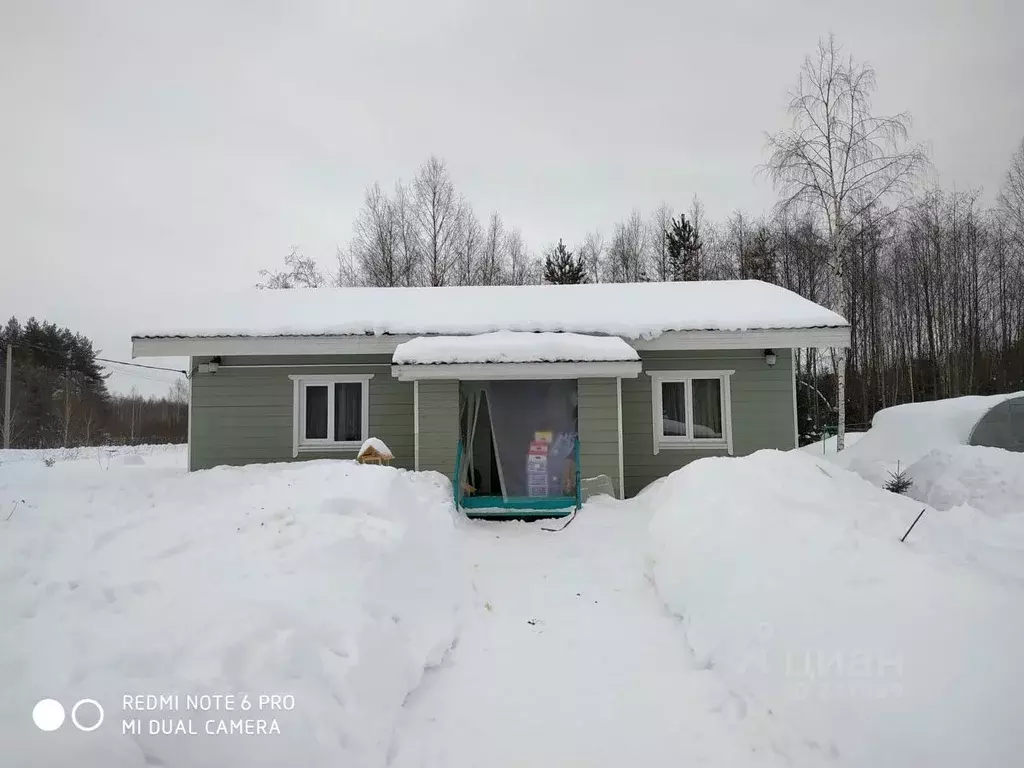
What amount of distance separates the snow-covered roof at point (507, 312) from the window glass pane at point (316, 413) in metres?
1.21

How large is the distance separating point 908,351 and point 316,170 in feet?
88.4

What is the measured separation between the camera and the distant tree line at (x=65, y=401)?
25016 mm

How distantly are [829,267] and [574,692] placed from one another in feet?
66.3

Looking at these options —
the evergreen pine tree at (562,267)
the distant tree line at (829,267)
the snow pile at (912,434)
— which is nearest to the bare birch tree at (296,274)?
the distant tree line at (829,267)

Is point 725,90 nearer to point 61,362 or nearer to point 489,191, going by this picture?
point 489,191

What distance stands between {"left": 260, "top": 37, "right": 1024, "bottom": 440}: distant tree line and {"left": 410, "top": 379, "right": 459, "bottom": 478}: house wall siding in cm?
1400

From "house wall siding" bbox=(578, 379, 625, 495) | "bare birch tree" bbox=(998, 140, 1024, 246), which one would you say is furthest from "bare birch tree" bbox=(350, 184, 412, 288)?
"bare birch tree" bbox=(998, 140, 1024, 246)

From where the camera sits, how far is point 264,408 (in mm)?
9719

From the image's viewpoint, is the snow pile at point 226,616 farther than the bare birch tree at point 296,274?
No

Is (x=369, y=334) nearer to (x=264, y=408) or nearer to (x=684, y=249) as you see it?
(x=264, y=408)

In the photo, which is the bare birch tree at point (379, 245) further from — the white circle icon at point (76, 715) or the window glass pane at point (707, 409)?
the white circle icon at point (76, 715)

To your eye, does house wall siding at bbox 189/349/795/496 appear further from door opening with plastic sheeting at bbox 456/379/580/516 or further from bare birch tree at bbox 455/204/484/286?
bare birch tree at bbox 455/204/484/286

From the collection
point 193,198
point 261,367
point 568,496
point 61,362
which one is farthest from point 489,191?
point 61,362

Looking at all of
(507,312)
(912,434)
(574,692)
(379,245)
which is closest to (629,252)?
→ (379,245)
